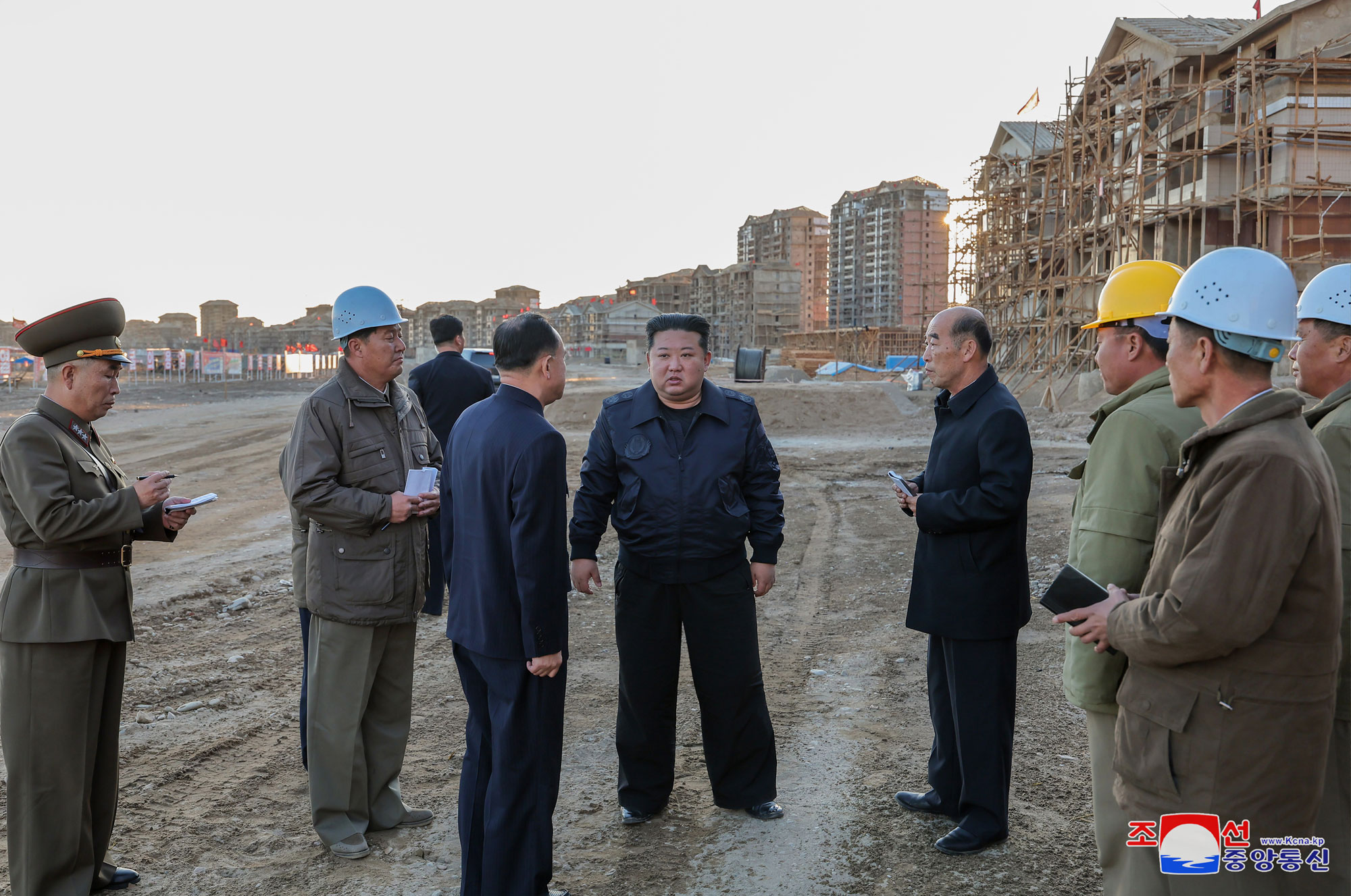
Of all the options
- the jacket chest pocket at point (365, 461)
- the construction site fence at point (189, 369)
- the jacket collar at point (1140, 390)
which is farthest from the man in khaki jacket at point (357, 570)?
the construction site fence at point (189, 369)

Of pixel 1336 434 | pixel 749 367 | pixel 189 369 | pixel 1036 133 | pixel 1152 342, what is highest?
pixel 1036 133

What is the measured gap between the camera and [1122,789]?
2.50 meters

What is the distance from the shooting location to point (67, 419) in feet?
11.4

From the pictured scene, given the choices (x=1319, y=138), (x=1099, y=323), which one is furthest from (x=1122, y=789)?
(x=1319, y=138)

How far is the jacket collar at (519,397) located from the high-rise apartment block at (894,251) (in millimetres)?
89766

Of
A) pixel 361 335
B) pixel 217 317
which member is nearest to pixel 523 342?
pixel 361 335

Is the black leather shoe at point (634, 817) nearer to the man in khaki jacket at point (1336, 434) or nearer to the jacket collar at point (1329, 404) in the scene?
the man in khaki jacket at point (1336, 434)

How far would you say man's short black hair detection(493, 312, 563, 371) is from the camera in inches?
136

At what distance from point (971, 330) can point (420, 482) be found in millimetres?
2393

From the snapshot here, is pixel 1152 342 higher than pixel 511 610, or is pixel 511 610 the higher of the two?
pixel 1152 342

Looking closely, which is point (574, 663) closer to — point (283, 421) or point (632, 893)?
point (632, 893)

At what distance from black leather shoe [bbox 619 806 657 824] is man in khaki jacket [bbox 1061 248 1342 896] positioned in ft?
7.47

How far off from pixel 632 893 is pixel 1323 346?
3.06m

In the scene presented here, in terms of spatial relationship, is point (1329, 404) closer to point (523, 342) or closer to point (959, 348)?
point (959, 348)
